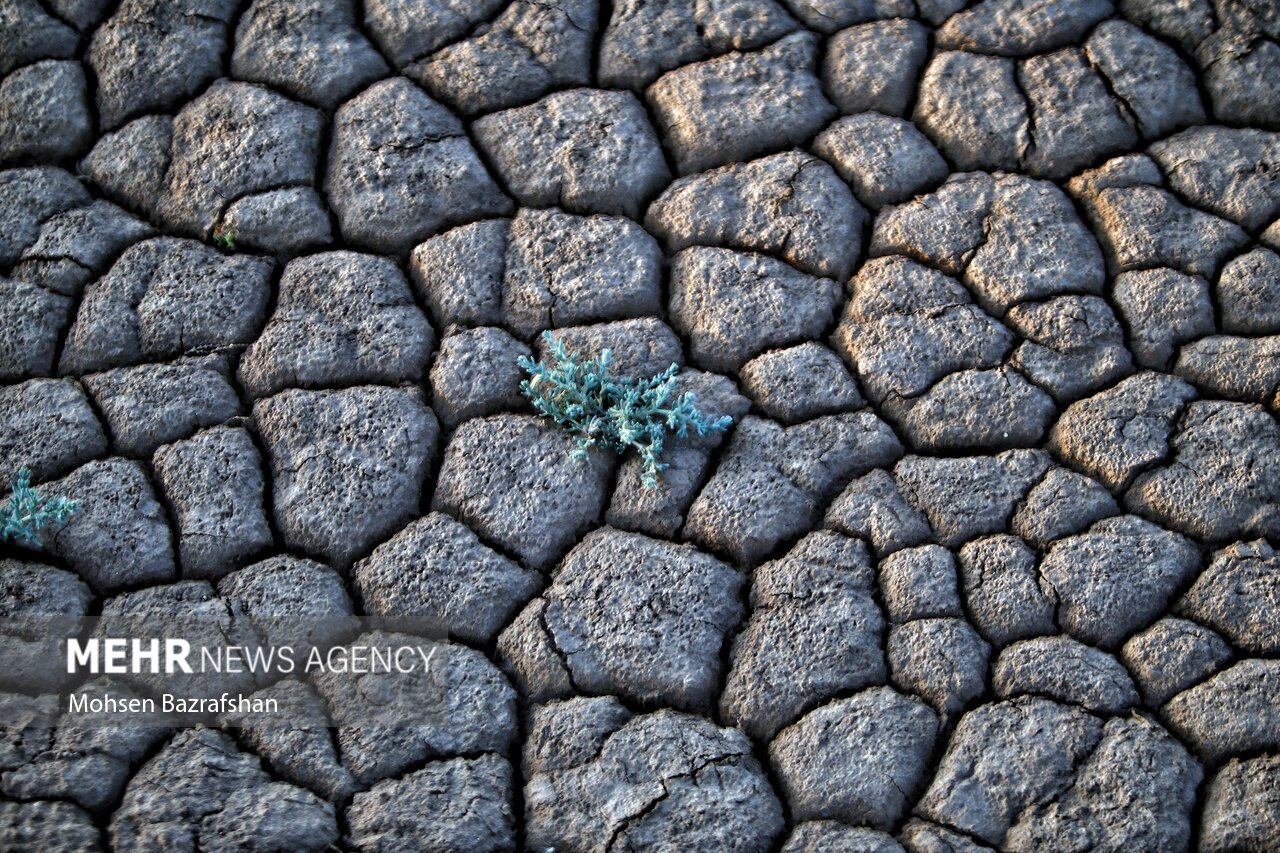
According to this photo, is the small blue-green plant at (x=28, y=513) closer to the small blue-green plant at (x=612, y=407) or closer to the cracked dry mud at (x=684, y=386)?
the cracked dry mud at (x=684, y=386)

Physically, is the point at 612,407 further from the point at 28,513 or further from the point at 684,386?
the point at 28,513

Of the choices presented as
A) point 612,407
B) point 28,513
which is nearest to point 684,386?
point 612,407

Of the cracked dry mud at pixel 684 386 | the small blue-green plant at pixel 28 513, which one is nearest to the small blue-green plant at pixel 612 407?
the cracked dry mud at pixel 684 386

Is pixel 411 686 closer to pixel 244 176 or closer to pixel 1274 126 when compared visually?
pixel 244 176

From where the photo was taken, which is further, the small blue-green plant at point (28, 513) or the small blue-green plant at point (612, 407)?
the small blue-green plant at point (612, 407)

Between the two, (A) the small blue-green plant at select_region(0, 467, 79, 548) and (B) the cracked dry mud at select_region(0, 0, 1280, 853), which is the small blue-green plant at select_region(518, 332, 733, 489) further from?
(A) the small blue-green plant at select_region(0, 467, 79, 548)

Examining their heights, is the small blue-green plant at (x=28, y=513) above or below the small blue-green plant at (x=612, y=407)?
below
